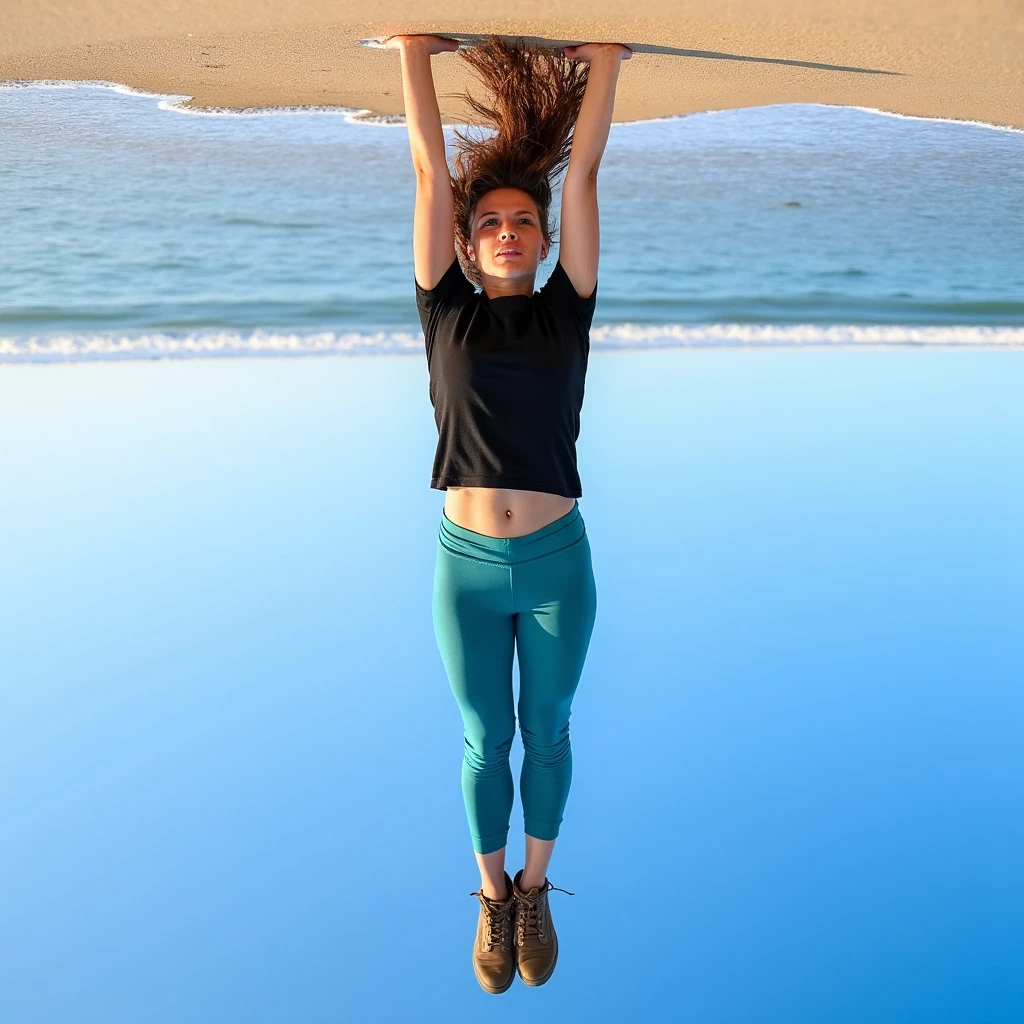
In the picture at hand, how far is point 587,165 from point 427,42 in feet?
1.12

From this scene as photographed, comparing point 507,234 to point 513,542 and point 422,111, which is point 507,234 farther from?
point 513,542

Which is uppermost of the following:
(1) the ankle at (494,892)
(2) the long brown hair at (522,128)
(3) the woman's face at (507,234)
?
(2) the long brown hair at (522,128)

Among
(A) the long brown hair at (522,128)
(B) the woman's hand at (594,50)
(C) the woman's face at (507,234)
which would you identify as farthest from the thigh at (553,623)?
(B) the woman's hand at (594,50)

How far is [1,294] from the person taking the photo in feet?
19.7

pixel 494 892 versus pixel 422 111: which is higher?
pixel 422 111

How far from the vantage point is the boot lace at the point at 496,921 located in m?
2.21

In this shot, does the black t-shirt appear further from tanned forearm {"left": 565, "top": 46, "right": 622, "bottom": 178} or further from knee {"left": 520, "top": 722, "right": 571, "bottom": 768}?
knee {"left": 520, "top": 722, "right": 571, "bottom": 768}

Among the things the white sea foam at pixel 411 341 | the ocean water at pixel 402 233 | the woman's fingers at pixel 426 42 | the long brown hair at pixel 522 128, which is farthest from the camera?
the ocean water at pixel 402 233

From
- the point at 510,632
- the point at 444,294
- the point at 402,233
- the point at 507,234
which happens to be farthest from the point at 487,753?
the point at 402,233

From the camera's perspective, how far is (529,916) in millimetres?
2219

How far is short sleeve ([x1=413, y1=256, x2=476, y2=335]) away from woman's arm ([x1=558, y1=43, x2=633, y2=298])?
0.20 meters

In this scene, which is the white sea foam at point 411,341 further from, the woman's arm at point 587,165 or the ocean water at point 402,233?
the woman's arm at point 587,165

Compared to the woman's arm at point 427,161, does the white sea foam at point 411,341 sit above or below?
below

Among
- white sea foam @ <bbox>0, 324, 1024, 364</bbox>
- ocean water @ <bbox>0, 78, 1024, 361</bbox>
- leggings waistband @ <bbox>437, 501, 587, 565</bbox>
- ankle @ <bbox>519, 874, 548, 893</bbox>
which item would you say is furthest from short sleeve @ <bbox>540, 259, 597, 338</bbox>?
ocean water @ <bbox>0, 78, 1024, 361</bbox>
